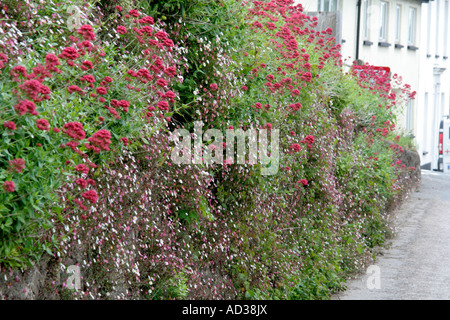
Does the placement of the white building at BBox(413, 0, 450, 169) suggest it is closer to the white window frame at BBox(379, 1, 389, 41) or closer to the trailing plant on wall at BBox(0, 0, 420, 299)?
the white window frame at BBox(379, 1, 389, 41)

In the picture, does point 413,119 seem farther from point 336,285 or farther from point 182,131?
point 182,131

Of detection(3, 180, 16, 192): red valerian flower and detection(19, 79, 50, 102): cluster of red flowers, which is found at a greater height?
detection(19, 79, 50, 102): cluster of red flowers

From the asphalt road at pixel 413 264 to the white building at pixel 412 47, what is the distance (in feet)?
22.3

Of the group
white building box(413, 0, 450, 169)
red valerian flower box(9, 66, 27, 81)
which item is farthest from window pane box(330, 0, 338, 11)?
red valerian flower box(9, 66, 27, 81)

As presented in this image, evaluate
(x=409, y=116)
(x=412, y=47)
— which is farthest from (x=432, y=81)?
(x=412, y=47)

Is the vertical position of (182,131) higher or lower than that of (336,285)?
higher

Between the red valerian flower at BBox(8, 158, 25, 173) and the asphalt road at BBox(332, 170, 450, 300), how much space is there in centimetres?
453

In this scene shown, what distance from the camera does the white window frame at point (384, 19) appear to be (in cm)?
2266

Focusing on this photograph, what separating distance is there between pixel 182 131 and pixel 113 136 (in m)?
1.23

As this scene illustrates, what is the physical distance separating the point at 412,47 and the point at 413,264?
58.3ft

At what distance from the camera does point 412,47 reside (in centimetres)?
2470

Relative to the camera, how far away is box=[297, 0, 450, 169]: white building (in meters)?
20.0

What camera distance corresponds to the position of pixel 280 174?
6.15 metres
